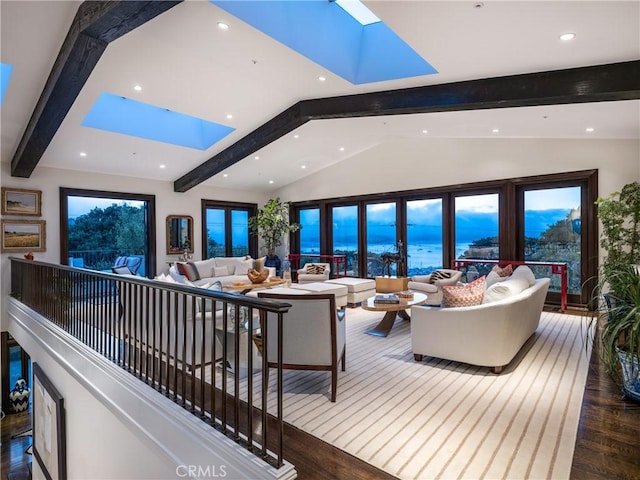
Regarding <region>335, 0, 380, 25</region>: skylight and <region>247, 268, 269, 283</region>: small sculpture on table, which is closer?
<region>335, 0, 380, 25</region>: skylight

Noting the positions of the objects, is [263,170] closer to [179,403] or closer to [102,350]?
[102,350]

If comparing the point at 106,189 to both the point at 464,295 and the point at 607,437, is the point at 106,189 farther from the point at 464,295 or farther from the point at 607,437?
the point at 607,437

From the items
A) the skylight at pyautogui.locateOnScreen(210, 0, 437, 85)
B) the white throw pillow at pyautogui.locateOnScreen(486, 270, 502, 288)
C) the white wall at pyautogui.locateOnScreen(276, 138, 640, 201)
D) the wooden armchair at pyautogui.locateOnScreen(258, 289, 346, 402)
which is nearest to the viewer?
the wooden armchair at pyautogui.locateOnScreen(258, 289, 346, 402)

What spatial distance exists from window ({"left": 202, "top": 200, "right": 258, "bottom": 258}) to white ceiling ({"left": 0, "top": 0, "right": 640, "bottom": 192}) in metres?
2.46

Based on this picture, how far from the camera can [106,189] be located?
739 cm

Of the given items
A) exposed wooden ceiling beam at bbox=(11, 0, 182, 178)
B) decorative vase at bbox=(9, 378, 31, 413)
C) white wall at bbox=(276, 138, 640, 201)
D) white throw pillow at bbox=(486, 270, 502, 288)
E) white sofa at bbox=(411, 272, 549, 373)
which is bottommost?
decorative vase at bbox=(9, 378, 31, 413)

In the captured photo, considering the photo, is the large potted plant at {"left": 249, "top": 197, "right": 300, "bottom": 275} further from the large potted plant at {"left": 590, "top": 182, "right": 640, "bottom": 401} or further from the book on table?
the large potted plant at {"left": 590, "top": 182, "right": 640, "bottom": 401}

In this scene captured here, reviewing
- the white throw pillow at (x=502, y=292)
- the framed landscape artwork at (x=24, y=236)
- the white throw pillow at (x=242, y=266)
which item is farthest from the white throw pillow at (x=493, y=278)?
the framed landscape artwork at (x=24, y=236)

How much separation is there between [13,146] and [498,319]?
7586 millimetres

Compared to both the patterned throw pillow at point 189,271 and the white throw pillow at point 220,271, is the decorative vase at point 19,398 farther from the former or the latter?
the white throw pillow at point 220,271

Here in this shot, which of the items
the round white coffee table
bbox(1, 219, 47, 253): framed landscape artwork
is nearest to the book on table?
the round white coffee table

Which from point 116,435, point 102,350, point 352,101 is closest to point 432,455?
point 116,435

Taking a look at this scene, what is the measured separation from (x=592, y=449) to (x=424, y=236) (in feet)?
19.8

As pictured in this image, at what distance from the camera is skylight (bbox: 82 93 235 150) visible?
576 cm
